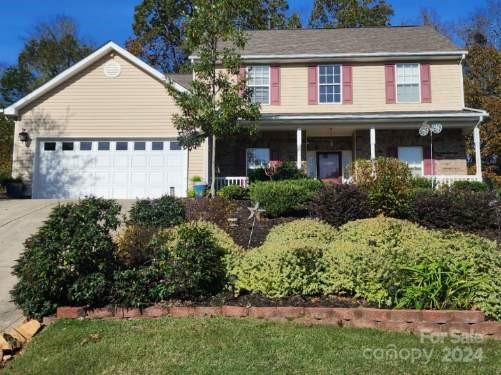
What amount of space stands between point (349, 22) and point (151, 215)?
88.6 feet

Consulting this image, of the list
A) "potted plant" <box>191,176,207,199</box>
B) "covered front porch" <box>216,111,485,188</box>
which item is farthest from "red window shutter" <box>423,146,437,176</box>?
"potted plant" <box>191,176,207,199</box>

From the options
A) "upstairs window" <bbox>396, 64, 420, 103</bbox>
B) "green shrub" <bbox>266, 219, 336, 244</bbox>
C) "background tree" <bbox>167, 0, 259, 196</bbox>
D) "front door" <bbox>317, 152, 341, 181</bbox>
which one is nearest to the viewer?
"green shrub" <bbox>266, 219, 336, 244</bbox>

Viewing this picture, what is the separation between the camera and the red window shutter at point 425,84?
1688 centimetres

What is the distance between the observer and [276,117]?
15859mm

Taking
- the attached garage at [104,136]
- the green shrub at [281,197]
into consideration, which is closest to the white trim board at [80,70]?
the attached garage at [104,136]

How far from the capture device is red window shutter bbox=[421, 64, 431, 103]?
55.4 ft

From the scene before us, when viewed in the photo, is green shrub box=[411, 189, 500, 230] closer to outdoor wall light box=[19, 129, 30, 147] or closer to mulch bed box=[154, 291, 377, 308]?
mulch bed box=[154, 291, 377, 308]

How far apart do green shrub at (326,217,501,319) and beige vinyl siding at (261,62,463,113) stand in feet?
38.1

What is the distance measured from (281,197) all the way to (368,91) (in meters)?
8.78

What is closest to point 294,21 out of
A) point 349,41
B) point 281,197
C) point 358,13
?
point 358,13

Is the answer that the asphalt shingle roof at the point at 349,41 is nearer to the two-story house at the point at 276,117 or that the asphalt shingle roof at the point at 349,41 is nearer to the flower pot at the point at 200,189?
the two-story house at the point at 276,117

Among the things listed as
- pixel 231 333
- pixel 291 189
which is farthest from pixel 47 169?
pixel 231 333

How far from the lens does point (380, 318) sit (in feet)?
16.2

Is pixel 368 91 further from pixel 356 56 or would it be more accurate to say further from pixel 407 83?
pixel 407 83
